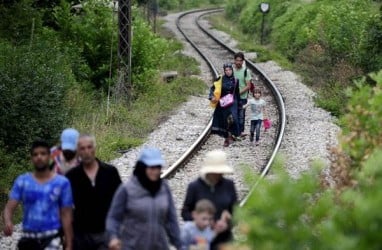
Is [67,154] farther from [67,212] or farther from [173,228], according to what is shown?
[173,228]

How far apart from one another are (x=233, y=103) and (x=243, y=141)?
1.53 meters

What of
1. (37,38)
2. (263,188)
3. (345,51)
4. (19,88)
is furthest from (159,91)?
(263,188)

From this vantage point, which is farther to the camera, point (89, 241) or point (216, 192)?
point (89, 241)

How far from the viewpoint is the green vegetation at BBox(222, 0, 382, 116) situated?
75.2 ft

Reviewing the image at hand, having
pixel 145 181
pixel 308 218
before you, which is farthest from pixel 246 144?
pixel 308 218

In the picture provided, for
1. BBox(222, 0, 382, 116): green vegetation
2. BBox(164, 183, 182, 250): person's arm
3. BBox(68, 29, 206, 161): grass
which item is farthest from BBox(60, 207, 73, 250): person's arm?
BBox(222, 0, 382, 116): green vegetation

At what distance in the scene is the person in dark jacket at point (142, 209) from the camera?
6547 millimetres

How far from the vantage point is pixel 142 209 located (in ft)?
21.5

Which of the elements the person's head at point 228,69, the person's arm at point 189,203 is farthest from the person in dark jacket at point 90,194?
the person's head at point 228,69

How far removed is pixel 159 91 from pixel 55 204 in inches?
628

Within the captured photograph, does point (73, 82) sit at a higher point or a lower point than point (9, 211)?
higher

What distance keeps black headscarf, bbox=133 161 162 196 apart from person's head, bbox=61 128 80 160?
3.97 feet

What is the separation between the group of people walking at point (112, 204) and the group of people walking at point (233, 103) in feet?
25.1

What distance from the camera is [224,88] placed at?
15.3 meters
